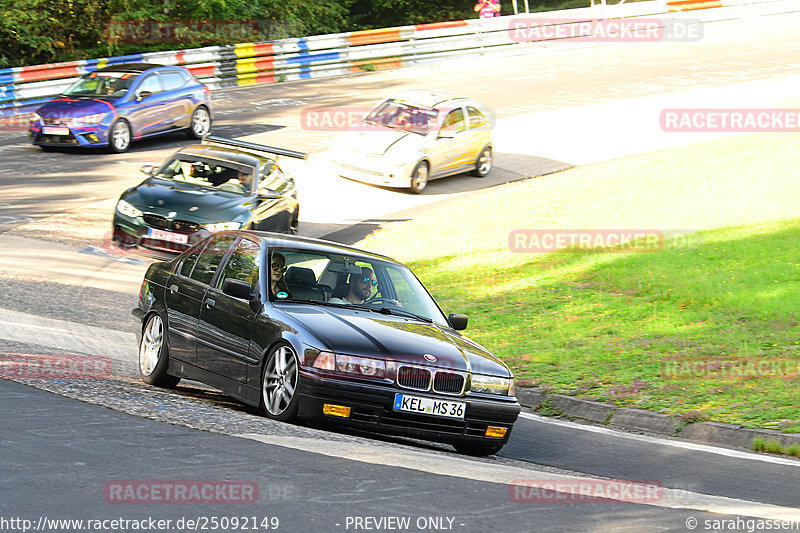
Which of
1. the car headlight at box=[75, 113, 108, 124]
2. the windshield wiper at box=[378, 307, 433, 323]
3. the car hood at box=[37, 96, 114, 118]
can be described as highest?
the car hood at box=[37, 96, 114, 118]

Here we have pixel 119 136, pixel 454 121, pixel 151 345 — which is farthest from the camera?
pixel 454 121

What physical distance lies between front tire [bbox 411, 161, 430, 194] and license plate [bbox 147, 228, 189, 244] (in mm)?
8032

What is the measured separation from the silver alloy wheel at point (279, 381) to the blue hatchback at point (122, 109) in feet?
53.5

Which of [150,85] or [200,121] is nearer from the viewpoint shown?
[150,85]

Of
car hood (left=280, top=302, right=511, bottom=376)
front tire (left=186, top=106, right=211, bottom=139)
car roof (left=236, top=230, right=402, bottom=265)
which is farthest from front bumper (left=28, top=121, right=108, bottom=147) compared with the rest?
car hood (left=280, top=302, right=511, bottom=376)

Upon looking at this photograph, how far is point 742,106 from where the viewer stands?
31.8 metres

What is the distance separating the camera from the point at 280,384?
816 cm

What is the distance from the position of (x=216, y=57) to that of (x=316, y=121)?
23.6 feet

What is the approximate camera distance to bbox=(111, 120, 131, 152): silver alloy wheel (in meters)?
23.6

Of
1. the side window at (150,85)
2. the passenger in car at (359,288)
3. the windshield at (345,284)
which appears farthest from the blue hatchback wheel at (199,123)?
the passenger in car at (359,288)

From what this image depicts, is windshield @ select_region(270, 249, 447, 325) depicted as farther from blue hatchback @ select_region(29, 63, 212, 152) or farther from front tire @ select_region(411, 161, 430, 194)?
blue hatchback @ select_region(29, 63, 212, 152)

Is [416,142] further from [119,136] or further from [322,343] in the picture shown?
[322,343]

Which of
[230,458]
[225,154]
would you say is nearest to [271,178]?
[225,154]

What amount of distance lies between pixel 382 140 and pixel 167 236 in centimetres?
800
